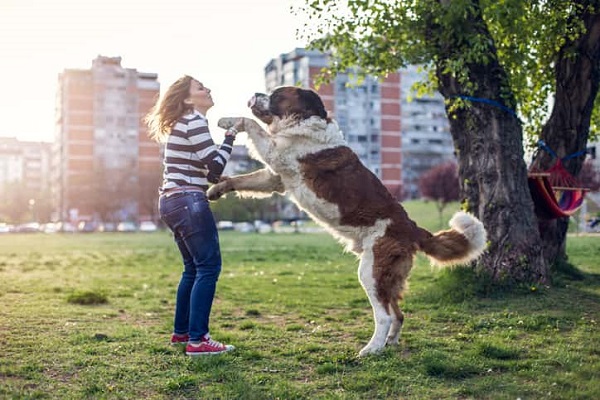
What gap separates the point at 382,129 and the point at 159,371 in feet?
280

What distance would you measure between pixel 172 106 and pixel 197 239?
1099 mm

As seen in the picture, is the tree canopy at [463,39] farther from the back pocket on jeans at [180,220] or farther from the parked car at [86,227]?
the parked car at [86,227]

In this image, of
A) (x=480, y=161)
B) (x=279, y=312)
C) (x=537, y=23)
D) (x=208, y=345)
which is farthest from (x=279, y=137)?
(x=537, y=23)

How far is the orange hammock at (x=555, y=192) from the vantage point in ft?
26.6

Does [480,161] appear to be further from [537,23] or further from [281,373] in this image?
[281,373]

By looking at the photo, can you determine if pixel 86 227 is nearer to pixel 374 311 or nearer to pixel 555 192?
pixel 555 192

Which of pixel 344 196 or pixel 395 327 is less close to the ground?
pixel 344 196

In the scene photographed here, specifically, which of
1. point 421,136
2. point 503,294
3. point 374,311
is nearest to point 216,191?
point 374,311

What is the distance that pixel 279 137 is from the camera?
5.48 m

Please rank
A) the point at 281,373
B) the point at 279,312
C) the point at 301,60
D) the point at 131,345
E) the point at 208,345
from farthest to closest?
1. the point at 301,60
2. the point at 279,312
3. the point at 131,345
4. the point at 208,345
5. the point at 281,373

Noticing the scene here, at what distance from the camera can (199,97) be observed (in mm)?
5234

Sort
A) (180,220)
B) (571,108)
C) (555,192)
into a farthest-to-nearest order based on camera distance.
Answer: (571,108), (555,192), (180,220)

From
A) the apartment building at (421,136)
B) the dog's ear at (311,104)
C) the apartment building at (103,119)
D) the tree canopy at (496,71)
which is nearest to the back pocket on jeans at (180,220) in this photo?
the dog's ear at (311,104)

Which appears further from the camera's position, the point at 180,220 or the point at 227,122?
the point at 227,122
